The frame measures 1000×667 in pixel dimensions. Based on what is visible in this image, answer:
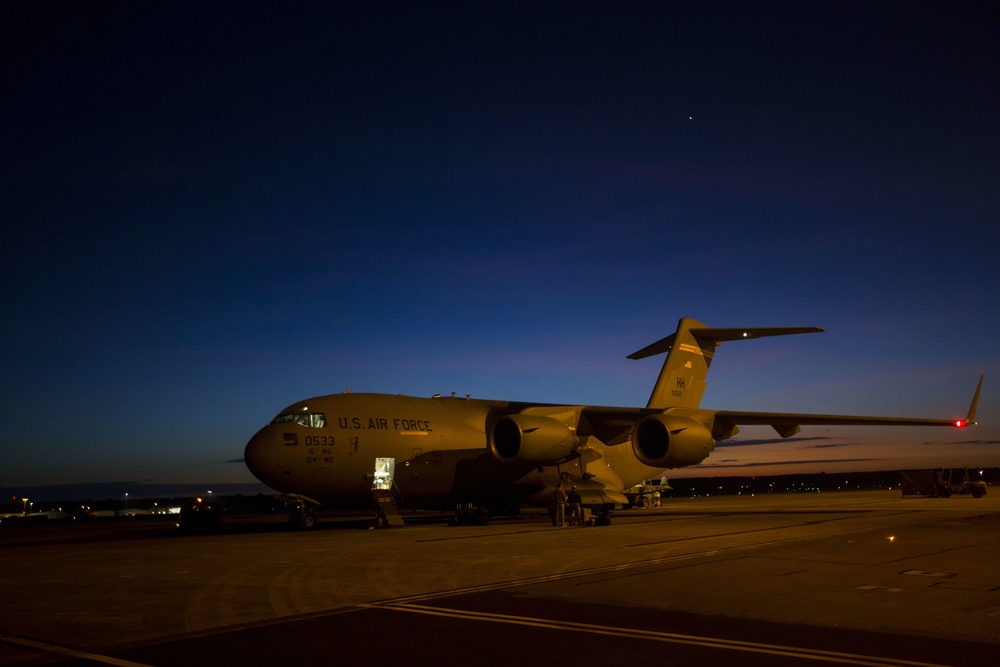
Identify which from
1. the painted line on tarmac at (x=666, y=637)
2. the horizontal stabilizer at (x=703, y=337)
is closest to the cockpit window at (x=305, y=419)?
the horizontal stabilizer at (x=703, y=337)

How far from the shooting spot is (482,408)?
26.7 meters

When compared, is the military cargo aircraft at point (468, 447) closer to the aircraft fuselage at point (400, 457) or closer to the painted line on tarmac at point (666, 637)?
the aircraft fuselage at point (400, 457)

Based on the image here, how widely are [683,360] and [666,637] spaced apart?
2209cm

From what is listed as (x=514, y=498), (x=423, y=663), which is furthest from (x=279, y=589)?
(x=514, y=498)

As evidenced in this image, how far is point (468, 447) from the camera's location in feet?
81.5

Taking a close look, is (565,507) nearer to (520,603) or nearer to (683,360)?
(683,360)

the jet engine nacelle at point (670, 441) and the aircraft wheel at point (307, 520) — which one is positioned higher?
the jet engine nacelle at point (670, 441)

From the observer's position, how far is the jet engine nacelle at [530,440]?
72.1 feet

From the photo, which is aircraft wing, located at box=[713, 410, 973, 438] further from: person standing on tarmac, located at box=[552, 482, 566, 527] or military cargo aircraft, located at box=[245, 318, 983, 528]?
person standing on tarmac, located at box=[552, 482, 566, 527]

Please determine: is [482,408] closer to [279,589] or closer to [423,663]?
[279,589]

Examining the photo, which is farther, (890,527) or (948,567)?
(890,527)

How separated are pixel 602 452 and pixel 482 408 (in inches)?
160

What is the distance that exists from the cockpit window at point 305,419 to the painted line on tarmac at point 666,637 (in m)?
13.6

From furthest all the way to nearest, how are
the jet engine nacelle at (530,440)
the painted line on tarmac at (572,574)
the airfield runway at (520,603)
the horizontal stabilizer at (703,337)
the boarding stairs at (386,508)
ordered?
the horizontal stabilizer at (703,337), the boarding stairs at (386,508), the jet engine nacelle at (530,440), the painted line on tarmac at (572,574), the airfield runway at (520,603)
